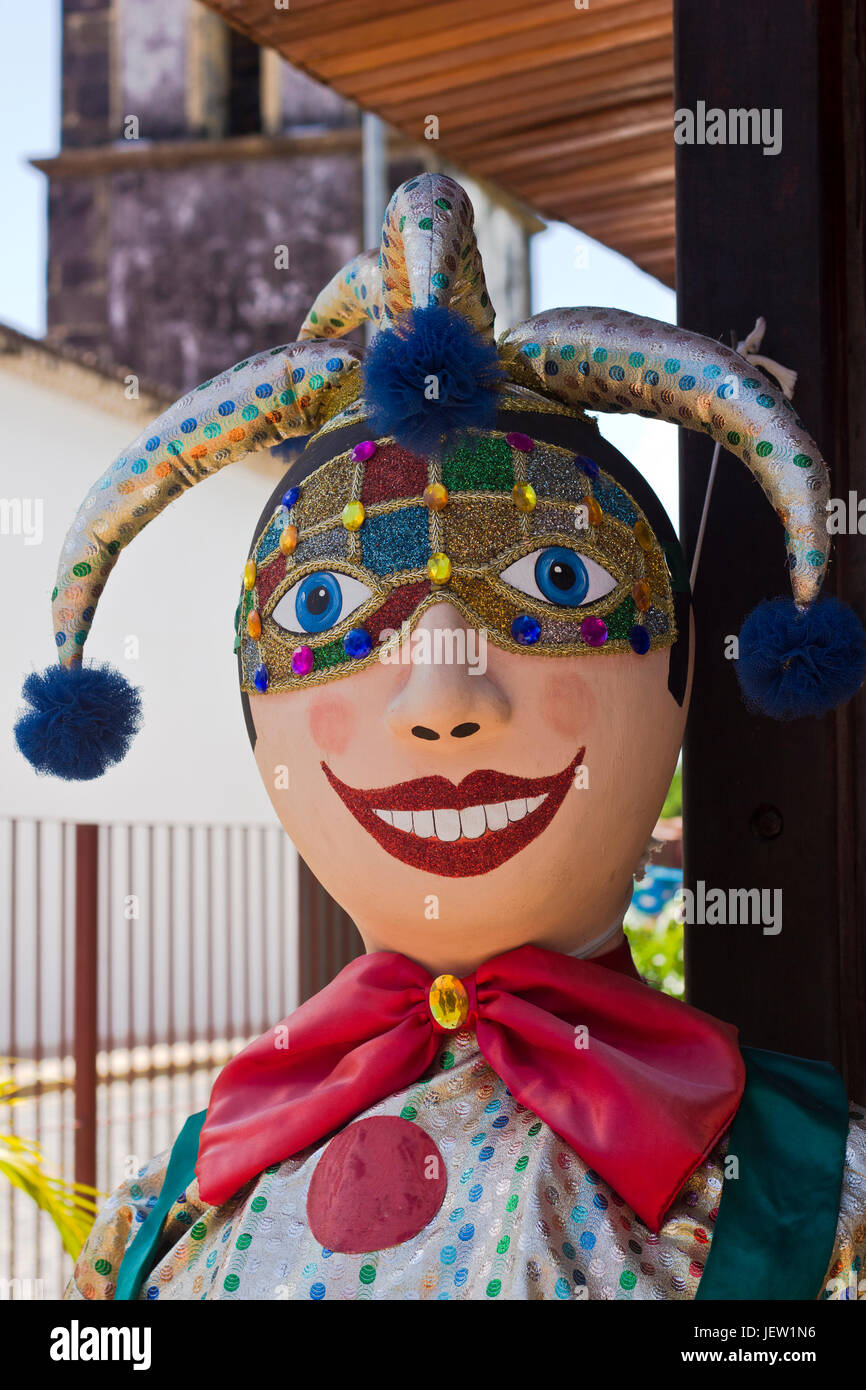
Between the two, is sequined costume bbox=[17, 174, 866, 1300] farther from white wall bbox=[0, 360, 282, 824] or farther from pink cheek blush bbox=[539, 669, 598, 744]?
white wall bbox=[0, 360, 282, 824]

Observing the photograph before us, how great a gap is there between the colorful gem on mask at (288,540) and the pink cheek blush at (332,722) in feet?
0.60

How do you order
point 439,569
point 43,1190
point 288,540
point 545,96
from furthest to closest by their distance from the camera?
point 545,96
point 43,1190
point 288,540
point 439,569

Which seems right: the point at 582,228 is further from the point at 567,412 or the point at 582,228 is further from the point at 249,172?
the point at 249,172

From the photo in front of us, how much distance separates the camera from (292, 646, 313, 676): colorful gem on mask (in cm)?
162

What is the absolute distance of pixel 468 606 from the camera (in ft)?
5.14

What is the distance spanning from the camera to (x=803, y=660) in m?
1.51

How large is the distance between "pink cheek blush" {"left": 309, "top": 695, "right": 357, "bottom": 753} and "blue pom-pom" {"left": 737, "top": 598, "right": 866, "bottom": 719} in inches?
17.0

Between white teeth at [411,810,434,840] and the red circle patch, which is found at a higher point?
white teeth at [411,810,434,840]

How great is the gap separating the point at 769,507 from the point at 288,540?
0.67m

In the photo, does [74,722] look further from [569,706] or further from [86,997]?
[86,997]

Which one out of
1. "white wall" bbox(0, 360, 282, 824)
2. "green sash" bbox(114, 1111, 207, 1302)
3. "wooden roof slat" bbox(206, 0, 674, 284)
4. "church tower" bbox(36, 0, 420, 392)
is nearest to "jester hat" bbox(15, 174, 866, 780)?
"green sash" bbox(114, 1111, 207, 1302)

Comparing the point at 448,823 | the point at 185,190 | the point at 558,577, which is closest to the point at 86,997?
the point at 448,823

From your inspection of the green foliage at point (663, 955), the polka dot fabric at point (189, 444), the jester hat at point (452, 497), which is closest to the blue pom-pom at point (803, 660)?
the jester hat at point (452, 497)

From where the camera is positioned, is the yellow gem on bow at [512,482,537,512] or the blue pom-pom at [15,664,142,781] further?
the blue pom-pom at [15,664,142,781]
